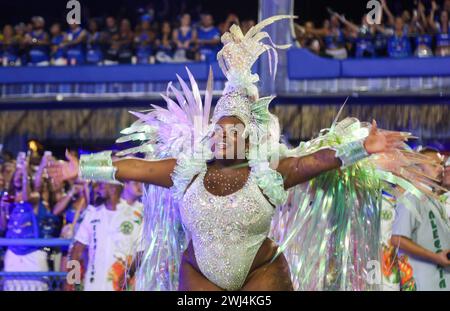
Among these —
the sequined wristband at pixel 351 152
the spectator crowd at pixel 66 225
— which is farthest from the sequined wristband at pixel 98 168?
the spectator crowd at pixel 66 225

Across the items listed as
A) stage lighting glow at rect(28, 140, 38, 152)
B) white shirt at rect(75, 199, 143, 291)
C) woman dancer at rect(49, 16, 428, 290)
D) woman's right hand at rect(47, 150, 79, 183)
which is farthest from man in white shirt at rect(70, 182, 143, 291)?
stage lighting glow at rect(28, 140, 38, 152)

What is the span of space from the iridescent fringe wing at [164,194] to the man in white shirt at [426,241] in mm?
1720

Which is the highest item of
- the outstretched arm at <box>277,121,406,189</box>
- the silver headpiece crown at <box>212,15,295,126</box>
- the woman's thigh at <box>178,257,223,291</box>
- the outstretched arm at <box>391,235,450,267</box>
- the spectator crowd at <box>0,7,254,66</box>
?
the spectator crowd at <box>0,7,254,66</box>

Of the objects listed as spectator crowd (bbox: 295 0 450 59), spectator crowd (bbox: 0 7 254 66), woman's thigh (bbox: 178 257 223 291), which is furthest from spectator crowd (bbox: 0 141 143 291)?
spectator crowd (bbox: 295 0 450 59)

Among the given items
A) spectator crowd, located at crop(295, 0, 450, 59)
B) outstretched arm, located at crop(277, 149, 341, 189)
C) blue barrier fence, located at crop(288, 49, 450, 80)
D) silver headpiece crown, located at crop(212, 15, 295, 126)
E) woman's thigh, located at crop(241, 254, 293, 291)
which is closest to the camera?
outstretched arm, located at crop(277, 149, 341, 189)

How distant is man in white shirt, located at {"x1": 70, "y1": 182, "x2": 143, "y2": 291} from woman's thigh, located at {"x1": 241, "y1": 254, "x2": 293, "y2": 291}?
2554 millimetres

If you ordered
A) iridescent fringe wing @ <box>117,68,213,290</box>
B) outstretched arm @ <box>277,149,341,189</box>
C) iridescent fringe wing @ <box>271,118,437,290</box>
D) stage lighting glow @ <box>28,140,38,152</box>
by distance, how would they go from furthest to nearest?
stage lighting glow @ <box>28,140,38,152</box> → iridescent fringe wing @ <box>117,68,213,290</box> → iridescent fringe wing @ <box>271,118,437,290</box> → outstretched arm @ <box>277,149,341,189</box>

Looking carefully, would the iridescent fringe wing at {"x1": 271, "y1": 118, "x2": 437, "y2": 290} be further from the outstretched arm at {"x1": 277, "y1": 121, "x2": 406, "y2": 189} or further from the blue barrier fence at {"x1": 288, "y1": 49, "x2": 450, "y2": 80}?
the blue barrier fence at {"x1": 288, "y1": 49, "x2": 450, "y2": 80}

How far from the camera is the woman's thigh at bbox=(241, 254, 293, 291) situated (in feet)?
16.0

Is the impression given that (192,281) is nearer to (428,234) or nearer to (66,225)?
(428,234)

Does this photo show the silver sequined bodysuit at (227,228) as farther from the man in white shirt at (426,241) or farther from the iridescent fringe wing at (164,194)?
the man in white shirt at (426,241)

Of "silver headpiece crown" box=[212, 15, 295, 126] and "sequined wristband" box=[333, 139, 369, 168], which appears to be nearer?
"sequined wristband" box=[333, 139, 369, 168]

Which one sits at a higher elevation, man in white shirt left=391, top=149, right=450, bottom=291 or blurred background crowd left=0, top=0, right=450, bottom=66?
blurred background crowd left=0, top=0, right=450, bottom=66

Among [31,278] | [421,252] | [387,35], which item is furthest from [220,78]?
[421,252]
